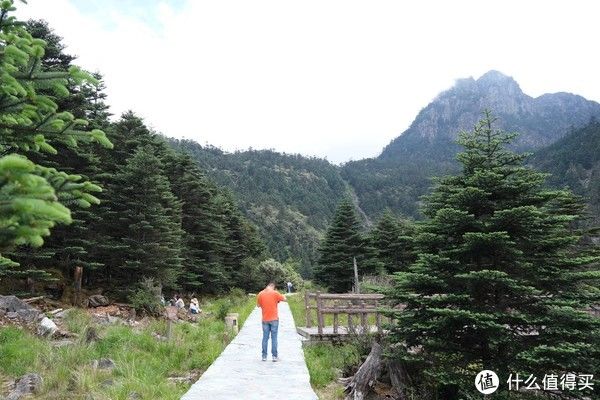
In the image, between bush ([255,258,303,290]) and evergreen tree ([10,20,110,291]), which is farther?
bush ([255,258,303,290])

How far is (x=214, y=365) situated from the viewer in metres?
9.66

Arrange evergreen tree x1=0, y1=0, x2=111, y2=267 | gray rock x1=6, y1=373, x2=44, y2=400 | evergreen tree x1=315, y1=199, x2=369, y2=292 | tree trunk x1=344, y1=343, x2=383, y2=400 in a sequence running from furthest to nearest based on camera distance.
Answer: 1. evergreen tree x1=315, y1=199, x2=369, y2=292
2. tree trunk x1=344, y1=343, x2=383, y2=400
3. gray rock x1=6, y1=373, x2=44, y2=400
4. evergreen tree x1=0, y1=0, x2=111, y2=267

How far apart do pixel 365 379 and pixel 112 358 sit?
5.42m

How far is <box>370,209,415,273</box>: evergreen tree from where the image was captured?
35.9m

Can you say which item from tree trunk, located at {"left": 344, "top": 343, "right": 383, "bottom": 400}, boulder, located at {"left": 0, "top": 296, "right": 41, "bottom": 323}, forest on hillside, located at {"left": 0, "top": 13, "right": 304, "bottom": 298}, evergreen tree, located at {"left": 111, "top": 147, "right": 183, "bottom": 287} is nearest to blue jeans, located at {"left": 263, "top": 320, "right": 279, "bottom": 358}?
tree trunk, located at {"left": 344, "top": 343, "right": 383, "bottom": 400}

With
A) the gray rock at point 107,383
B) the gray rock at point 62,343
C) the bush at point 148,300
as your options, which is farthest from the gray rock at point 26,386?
the bush at point 148,300

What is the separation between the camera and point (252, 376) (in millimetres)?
8719

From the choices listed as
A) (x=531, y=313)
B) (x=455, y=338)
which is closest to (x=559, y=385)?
(x=531, y=313)

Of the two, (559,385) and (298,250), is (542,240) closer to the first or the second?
(559,385)

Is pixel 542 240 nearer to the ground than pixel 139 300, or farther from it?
farther from it

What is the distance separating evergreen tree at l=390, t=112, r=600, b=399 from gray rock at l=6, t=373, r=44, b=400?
6.84 m

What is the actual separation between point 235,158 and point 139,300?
169 metres

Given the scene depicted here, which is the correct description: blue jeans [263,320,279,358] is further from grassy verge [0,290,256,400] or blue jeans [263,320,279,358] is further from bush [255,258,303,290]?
bush [255,258,303,290]

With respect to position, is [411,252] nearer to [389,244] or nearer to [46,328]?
[46,328]
